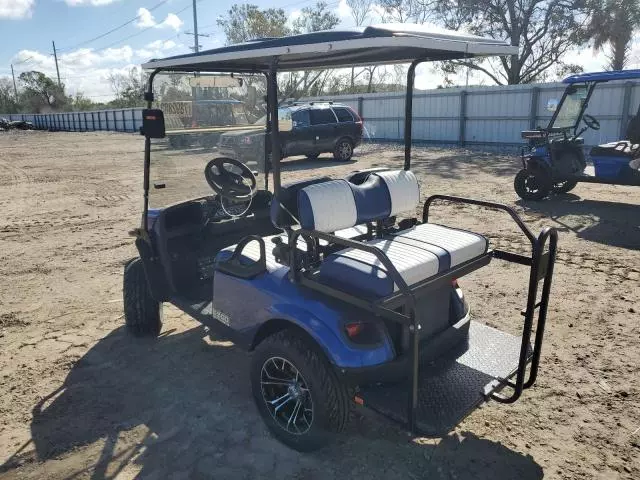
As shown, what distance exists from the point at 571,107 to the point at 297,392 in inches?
320

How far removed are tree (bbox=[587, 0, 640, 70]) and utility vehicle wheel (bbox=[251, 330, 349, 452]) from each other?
22.0 m

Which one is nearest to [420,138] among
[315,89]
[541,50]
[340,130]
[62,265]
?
[340,130]

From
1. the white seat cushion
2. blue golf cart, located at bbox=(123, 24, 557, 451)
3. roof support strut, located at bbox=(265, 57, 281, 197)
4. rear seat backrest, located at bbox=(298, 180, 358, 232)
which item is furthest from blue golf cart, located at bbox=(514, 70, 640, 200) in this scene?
roof support strut, located at bbox=(265, 57, 281, 197)

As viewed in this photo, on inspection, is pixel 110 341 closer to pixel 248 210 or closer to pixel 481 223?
pixel 248 210

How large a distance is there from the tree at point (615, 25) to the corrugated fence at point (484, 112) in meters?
6.77

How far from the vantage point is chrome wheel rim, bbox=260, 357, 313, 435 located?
2.62 metres

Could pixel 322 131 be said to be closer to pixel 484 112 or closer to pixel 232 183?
pixel 484 112

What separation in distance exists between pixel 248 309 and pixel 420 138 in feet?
58.6

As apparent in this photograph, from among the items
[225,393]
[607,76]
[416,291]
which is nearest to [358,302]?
[416,291]

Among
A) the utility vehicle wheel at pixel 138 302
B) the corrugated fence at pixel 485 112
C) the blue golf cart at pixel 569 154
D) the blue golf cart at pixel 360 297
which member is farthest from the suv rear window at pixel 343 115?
the utility vehicle wheel at pixel 138 302

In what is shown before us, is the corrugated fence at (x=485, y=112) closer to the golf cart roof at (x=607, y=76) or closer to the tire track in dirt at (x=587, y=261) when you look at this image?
the golf cart roof at (x=607, y=76)

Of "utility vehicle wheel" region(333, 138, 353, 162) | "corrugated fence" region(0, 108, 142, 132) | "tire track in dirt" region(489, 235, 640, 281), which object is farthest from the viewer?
"corrugated fence" region(0, 108, 142, 132)

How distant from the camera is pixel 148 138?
11.4ft

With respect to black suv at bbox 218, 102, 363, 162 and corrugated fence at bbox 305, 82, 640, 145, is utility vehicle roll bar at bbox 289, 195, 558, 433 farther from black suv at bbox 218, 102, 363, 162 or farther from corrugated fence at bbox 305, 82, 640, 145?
corrugated fence at bbox 305, 82, 640, 145
